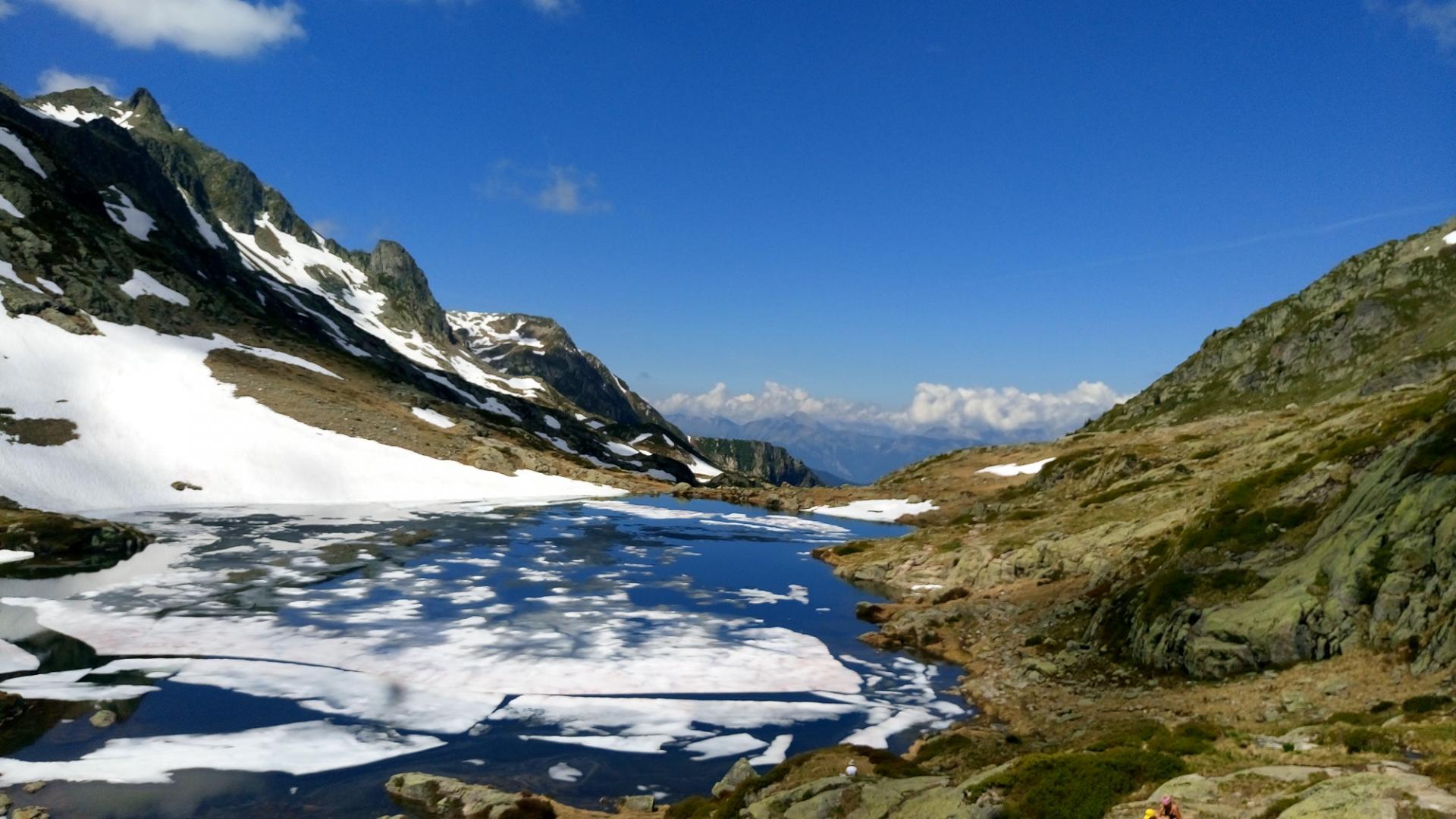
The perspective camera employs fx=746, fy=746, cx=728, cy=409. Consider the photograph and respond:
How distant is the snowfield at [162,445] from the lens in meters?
83.3

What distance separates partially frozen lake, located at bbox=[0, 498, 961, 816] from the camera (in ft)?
83.3

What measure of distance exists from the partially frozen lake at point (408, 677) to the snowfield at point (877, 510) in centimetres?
6200

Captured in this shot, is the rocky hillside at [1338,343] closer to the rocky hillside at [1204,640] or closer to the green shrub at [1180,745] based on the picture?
the rocky hillside at [1204,640]

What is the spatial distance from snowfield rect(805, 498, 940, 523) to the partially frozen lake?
203 feet

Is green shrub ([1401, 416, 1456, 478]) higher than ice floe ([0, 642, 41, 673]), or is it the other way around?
green shrub ([1401, 416, 1456, 478])

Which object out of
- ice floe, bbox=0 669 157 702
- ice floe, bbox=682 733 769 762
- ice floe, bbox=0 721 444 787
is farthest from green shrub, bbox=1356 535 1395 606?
ice floe, bbox=0 669 157 702

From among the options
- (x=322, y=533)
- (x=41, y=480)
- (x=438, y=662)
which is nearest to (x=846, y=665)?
(x=438, y=662)

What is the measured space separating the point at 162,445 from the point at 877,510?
348ft

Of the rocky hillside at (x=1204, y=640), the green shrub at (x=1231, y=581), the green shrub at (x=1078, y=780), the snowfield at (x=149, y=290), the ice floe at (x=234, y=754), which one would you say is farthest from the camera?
the snowfield at (x=149, y=290)

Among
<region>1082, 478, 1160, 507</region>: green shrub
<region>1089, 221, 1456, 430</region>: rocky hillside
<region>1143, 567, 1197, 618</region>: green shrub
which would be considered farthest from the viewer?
<region>1089, 221, 1456, 430</region>: rocky hillside

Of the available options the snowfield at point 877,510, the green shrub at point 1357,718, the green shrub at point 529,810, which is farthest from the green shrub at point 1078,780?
the snowfield at point 877,510

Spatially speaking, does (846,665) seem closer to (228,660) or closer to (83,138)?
(228,660)

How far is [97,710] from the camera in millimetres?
28766

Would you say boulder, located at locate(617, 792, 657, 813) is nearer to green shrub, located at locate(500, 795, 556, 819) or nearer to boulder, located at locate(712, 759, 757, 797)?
boulder, located at locate(712, 759, 757, 797)
